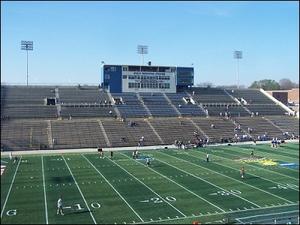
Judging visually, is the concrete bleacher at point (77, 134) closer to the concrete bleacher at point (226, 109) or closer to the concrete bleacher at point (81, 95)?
the concrete bleacher at point (81, 95)

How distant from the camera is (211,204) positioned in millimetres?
14531

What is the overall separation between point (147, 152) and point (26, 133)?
33.1 feet

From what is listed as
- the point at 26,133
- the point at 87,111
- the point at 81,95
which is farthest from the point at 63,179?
the point at 81,95

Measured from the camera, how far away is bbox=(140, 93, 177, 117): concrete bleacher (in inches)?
1651

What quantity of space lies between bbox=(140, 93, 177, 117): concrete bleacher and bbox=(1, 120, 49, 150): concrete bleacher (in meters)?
11.7

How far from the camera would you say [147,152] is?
1141 inches

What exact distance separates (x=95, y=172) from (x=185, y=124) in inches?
→ 743

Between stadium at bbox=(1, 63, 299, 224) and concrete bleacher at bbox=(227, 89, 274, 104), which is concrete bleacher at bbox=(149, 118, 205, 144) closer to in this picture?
stadium at bbox=(1, 63, 299, 224)

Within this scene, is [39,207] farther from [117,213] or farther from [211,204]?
[211,204]

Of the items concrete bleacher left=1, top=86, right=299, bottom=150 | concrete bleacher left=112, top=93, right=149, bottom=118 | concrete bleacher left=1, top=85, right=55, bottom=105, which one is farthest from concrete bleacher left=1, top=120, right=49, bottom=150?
concrete bleacher left=112, top=93, right=149, bottom=118

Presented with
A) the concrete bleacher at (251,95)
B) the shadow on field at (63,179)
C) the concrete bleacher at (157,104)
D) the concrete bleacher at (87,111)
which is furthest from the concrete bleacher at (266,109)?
the shadow on field at (63,179)

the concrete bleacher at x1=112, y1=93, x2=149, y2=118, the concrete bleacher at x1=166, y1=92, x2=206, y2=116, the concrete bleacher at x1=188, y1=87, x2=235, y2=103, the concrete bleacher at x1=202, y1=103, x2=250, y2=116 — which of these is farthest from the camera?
the concrete bleacher at x1=188, y1=87, x2=235, y2=103

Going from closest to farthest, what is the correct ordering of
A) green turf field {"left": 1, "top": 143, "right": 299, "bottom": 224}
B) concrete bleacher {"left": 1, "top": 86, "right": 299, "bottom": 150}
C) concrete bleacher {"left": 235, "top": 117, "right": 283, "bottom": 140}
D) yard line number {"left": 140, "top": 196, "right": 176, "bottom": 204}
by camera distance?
green turf field {"left": 1, "top": 143, "right": 299, "bottom": 224} → yard line number {"left": 140, "top": 196, "right": 176, "bottom": 204} → concrete bleacher {"left": 1, "top": 86, "right": 299, "bottom": 150} → concrete bleacher {"left": 235, "top": 117, "right": 283, "bottom": 140}

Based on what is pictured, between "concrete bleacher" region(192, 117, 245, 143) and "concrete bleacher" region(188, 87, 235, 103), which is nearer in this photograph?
"concrete bleacher" region(192, 117, 245, 143)
